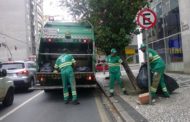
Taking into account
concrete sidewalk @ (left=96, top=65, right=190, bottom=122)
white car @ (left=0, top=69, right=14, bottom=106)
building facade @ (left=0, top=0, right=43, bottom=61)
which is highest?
building facade @ (left=0, top=0, right=43, bottom=61)

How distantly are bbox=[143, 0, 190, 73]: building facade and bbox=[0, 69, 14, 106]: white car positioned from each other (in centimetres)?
790

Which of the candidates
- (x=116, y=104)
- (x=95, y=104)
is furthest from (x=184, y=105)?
(x=95, y=104)

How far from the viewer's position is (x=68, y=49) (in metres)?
15.1

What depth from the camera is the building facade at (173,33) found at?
18.2 m

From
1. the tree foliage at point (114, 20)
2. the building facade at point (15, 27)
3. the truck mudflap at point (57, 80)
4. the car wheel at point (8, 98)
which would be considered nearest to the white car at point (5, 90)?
the car wheel at point (8, 98)

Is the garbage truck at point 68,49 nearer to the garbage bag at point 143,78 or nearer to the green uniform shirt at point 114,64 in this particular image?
the green uniform shirt at point 114,64

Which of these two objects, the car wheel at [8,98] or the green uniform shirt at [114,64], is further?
the green uniform shirt at [114,64]

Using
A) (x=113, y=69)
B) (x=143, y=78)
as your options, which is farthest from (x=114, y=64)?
(x=143, y=78)

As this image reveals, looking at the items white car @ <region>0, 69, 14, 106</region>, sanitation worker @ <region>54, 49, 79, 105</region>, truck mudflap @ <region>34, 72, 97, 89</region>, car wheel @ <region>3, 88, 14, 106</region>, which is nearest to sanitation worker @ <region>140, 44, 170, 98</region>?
sanitation worker @ <region>54, 49, 79, 105</region>

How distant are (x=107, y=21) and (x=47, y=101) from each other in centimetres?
398

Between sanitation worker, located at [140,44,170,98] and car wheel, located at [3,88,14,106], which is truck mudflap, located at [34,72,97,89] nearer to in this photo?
car wheel, located at [3,88,14,106]

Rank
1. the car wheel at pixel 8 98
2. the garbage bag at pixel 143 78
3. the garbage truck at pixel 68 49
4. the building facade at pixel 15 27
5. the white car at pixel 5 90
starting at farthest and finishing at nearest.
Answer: the building facade at pixel 15 27 → the garbage truck at pixel 68 49 → the car wheel at pixel 8 98 → the garbage bag at pixel 143 78 → the white car at pixel 5 90

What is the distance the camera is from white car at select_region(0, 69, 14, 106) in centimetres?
1083

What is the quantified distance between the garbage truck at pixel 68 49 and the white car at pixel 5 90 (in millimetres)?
1441
